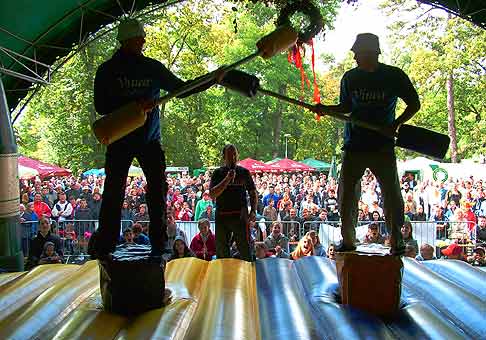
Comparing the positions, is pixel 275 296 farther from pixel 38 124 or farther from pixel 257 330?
pixel 38 124

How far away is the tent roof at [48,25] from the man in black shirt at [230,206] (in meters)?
4.00

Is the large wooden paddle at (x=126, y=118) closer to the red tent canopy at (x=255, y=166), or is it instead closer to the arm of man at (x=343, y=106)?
the arm of man at (x=343, y=106)

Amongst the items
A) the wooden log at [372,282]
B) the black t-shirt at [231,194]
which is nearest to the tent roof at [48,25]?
the black t-shirt at [231,194]

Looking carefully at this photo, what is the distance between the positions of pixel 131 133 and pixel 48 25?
19.9 feet

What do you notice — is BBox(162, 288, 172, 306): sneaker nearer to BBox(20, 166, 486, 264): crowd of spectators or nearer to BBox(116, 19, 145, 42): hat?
BBox(20, 166, 486, 264): crowd of spectators

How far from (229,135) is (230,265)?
23.7 metres

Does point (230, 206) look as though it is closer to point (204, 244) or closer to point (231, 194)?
point (231, 194)

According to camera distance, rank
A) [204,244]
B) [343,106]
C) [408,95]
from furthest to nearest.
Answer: [204,244]
[343,106]
[408,95]

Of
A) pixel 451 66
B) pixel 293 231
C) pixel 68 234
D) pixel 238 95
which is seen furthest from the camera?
pixel 238 95

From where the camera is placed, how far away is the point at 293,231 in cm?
1014

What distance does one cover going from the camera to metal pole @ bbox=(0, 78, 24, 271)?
6.30 metres

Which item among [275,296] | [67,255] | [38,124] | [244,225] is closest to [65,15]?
[67,255]

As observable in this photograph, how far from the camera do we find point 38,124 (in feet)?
125

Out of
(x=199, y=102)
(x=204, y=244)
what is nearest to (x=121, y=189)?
(x=204, y=244)
